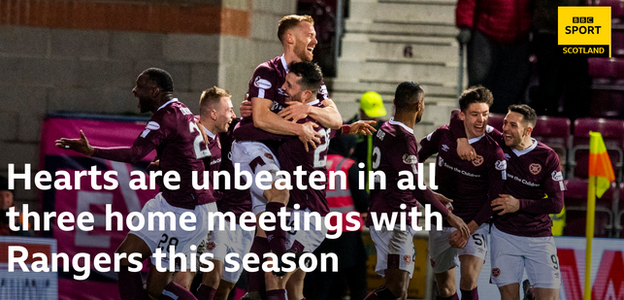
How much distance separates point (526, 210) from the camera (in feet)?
24.3

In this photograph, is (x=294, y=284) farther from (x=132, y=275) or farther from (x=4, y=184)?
(x=4, y=184)

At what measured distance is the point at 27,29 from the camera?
32.9ft

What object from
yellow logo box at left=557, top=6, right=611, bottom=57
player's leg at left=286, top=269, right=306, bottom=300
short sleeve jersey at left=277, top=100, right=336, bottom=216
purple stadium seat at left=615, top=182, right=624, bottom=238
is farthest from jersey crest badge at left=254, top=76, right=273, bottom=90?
purple stadium seat at left=615, top=182, right=624, bottom=238

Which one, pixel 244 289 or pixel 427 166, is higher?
A: pixel 427 166

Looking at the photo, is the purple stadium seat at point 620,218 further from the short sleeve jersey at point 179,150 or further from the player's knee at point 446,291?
the short sleeve jersey at point 179,150

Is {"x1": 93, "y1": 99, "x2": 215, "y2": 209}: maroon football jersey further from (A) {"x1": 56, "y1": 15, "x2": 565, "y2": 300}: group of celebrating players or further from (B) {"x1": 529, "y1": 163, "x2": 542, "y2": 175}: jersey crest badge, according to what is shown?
(B) {"x1": 529, "y1": 163, "x2": 542, "y2": 175}: jersey crest badge

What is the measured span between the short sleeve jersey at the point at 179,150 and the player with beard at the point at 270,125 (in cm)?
39

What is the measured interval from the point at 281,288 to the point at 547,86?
517cm

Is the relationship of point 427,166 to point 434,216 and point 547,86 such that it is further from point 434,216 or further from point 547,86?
point 434,216

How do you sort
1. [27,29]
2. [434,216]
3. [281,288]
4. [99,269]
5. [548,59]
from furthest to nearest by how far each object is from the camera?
1. [548,59]
2. [27,29]
3. [99,269]
4. [434,216]
5. [281,288]

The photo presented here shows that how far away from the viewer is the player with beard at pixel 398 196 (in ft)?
23.8

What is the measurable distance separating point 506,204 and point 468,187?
387 millimetres

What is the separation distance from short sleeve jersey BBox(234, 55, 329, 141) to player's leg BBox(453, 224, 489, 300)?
6.36ft

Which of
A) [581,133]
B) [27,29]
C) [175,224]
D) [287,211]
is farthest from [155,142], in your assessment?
[581,133]
